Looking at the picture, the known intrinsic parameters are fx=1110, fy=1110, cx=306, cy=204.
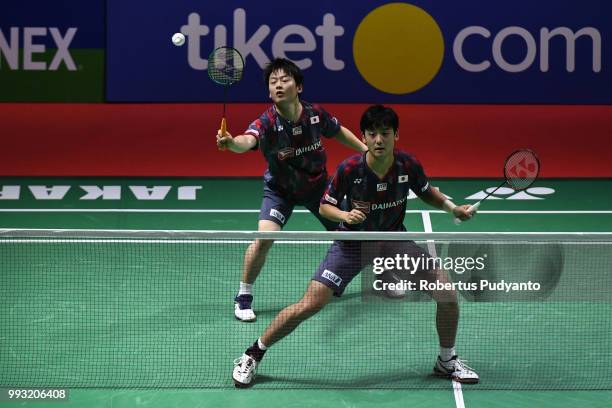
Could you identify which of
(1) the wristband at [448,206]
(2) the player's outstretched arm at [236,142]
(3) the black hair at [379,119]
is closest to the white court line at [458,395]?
(1) the wristband at [448,206]

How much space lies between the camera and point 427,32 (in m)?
12.5

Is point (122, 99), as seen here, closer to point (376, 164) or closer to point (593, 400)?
point (376, 164)

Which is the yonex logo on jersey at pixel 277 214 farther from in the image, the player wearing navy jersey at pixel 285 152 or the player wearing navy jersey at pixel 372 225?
the player wearing navy jersey at pixel 372 225

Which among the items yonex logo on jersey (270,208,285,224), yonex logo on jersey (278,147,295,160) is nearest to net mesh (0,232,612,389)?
yonex logo on jersey (270,208,285,224)

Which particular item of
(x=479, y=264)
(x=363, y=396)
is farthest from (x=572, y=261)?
Result: (x=363, y=396)

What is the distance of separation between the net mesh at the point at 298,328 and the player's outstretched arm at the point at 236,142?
0.66 meters

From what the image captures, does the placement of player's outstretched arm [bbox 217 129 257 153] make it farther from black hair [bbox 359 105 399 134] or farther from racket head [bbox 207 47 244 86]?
black hair [bbox 359 105 399 134]

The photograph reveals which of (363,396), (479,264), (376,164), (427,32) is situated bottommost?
(363,396)

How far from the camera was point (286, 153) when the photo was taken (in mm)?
8367

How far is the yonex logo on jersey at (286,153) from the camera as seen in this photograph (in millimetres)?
8359

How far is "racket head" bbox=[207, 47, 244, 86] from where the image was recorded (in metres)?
8.62

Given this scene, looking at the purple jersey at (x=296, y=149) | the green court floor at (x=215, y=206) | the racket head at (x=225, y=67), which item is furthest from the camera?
the green court floor at (x=215, y=206)

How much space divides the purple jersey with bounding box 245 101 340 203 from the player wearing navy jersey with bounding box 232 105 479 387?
45.1 inches

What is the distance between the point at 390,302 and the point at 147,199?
145 inches
